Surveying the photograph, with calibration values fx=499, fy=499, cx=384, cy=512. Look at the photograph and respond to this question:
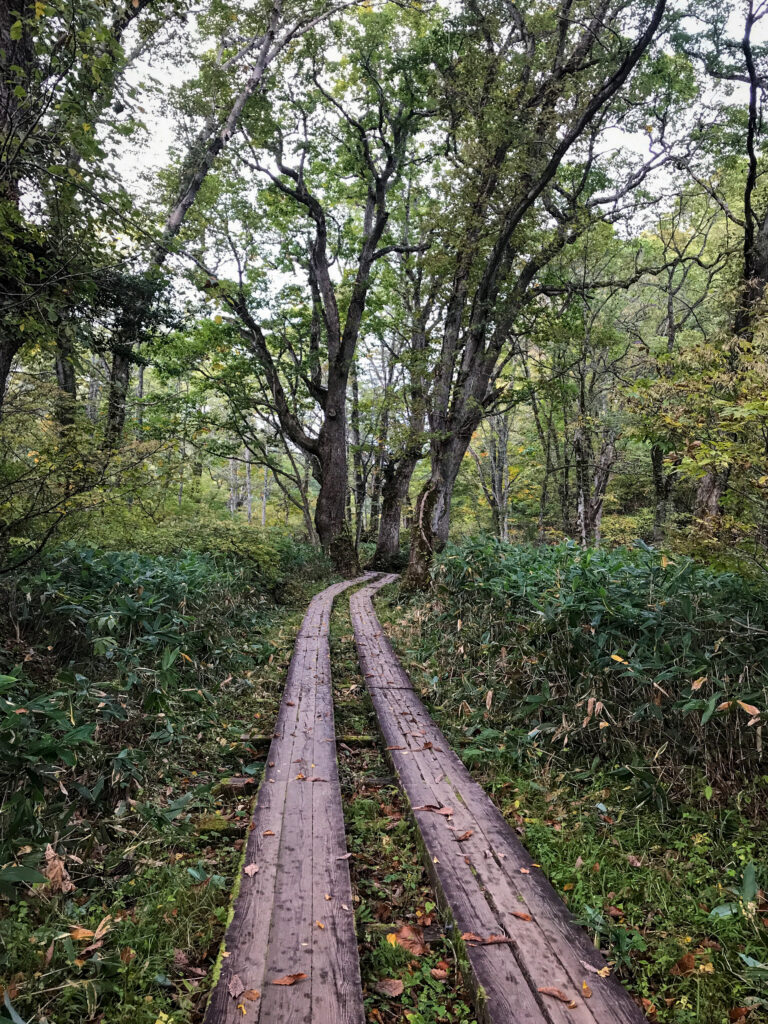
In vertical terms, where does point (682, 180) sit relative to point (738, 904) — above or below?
above

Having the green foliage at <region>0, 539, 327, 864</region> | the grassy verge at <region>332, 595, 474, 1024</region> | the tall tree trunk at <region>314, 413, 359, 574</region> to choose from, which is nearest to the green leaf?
the green foliage at <region>0, 539, 327, 864</region>

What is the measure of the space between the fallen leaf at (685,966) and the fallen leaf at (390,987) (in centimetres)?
119

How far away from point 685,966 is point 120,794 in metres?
3.20

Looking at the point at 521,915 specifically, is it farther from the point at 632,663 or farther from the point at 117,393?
the point at 117,393

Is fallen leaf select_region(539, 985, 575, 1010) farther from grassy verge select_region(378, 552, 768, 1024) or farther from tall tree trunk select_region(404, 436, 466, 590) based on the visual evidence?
tall tree trunk select_region(404, 436, 466, 590)

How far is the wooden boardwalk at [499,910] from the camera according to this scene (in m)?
1.92

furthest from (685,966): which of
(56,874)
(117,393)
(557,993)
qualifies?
(117,393)

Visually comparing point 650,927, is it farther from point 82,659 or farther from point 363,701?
point 82,659

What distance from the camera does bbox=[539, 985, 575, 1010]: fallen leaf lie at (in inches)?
75.7

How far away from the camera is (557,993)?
6.39 ft

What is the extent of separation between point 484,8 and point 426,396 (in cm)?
746

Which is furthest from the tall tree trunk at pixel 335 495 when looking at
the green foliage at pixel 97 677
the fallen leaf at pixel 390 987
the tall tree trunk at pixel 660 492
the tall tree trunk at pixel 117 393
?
the fallen leaf at pixel 390 987

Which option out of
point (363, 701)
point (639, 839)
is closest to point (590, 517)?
point (363, 701)

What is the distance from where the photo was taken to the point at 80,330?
4129 mm
